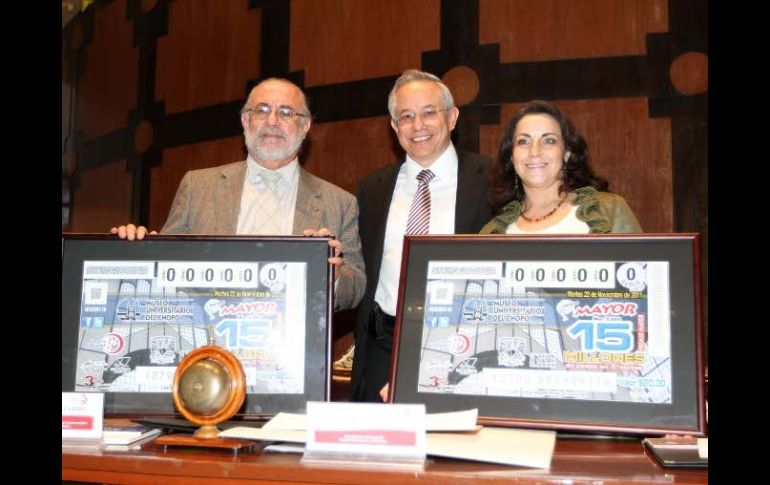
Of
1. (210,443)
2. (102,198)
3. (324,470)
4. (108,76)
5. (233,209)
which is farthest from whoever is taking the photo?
(102,198)

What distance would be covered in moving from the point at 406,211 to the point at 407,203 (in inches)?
1.7

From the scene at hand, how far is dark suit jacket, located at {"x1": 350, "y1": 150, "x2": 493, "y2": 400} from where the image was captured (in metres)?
2.33

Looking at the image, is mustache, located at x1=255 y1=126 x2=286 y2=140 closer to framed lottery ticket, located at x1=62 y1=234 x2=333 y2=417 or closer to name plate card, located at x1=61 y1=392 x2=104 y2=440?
framed lottery ticket, located at x1=62 y1=234 x2=333 y2=417

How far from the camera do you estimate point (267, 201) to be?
95.4 inches

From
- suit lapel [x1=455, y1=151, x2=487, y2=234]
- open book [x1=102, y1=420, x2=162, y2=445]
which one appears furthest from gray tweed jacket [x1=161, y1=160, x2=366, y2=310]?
open book [x1=102, y1=420, x2=162, y2=445]

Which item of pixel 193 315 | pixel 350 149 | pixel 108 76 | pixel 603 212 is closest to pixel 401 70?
pixel 350 149

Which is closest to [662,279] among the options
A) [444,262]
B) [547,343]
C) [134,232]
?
[547,343]

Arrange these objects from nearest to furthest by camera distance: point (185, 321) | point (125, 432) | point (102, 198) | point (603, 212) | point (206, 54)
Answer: point (125, 432) → point (185, 321) → point (603, 212) → point (206, 54) → point (102, 198)

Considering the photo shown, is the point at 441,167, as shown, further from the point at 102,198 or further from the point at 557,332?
the point at 102,198

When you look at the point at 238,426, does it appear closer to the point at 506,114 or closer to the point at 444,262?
the point at 444,262

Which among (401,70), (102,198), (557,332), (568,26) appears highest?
(568,26)

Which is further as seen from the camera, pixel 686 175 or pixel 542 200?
pixel 686 175

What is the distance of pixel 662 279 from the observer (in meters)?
1.39

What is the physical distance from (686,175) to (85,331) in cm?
269
